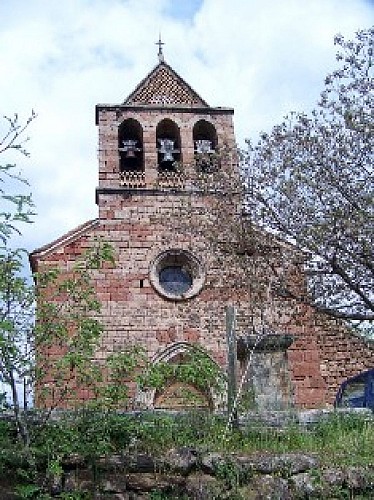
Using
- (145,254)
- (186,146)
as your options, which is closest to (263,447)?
(145,254)

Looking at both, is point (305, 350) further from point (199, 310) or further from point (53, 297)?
point (53, 297)

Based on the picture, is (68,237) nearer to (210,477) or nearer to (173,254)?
(173,254)

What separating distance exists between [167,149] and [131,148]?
864mm

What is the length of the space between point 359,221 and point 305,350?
20.3 ft

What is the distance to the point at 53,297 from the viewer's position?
836cm

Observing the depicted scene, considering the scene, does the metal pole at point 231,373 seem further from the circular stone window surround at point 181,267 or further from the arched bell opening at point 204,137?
Result: the arched bell opening at point 204,137

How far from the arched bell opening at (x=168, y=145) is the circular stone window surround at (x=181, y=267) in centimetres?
229

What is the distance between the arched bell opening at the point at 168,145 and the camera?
64.1 ft

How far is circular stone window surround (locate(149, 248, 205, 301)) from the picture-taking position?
58.0 feet

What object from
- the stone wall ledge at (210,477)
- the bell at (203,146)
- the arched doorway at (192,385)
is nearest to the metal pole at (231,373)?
the arched doorway at (192,385)

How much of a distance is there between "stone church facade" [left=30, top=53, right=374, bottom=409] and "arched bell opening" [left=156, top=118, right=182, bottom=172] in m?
0.03

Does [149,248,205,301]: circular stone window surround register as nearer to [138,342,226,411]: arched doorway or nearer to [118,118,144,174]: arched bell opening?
[118,118,144,174]: arched bell opening

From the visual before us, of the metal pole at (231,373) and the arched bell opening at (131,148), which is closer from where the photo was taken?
the metal pole at (231,373)

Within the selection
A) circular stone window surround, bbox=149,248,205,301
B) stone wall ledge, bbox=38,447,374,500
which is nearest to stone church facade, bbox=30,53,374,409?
circular stone window surround, bbox=149,248,205,301
